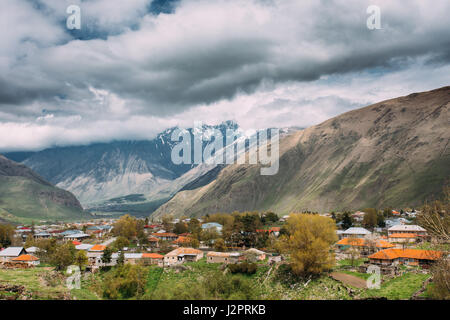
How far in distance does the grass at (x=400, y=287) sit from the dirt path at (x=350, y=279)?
83.0 inches

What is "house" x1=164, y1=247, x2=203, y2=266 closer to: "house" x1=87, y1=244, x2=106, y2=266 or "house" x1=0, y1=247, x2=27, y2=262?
"house" x1=87, y1=244, x2=106, y2=266

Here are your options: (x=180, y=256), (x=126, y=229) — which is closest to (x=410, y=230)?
(x=180, y=256)

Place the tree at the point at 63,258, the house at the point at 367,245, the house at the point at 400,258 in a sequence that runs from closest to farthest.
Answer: the house at the point at 400,258, the tree at the point at 63,258, the house at the point at 367,245

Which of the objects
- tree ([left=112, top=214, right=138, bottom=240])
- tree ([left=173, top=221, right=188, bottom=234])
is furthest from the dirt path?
tree ([left=173, top=221, right=188, bottom=234])

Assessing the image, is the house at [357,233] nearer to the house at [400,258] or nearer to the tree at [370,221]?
the tree at [370,221]

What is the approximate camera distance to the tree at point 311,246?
4588cm

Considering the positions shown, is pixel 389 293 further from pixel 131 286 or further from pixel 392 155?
pixel 392 155

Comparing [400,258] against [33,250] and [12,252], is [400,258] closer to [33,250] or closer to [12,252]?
[12,252]

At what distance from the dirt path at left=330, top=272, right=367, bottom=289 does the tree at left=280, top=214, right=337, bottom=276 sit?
1.42 metres

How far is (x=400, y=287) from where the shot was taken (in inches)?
1507

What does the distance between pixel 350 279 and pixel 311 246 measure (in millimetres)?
5798

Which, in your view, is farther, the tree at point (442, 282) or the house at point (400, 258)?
the house at point (400, 258)

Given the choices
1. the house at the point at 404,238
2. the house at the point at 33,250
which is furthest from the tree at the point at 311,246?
the house at the point at 33,250
